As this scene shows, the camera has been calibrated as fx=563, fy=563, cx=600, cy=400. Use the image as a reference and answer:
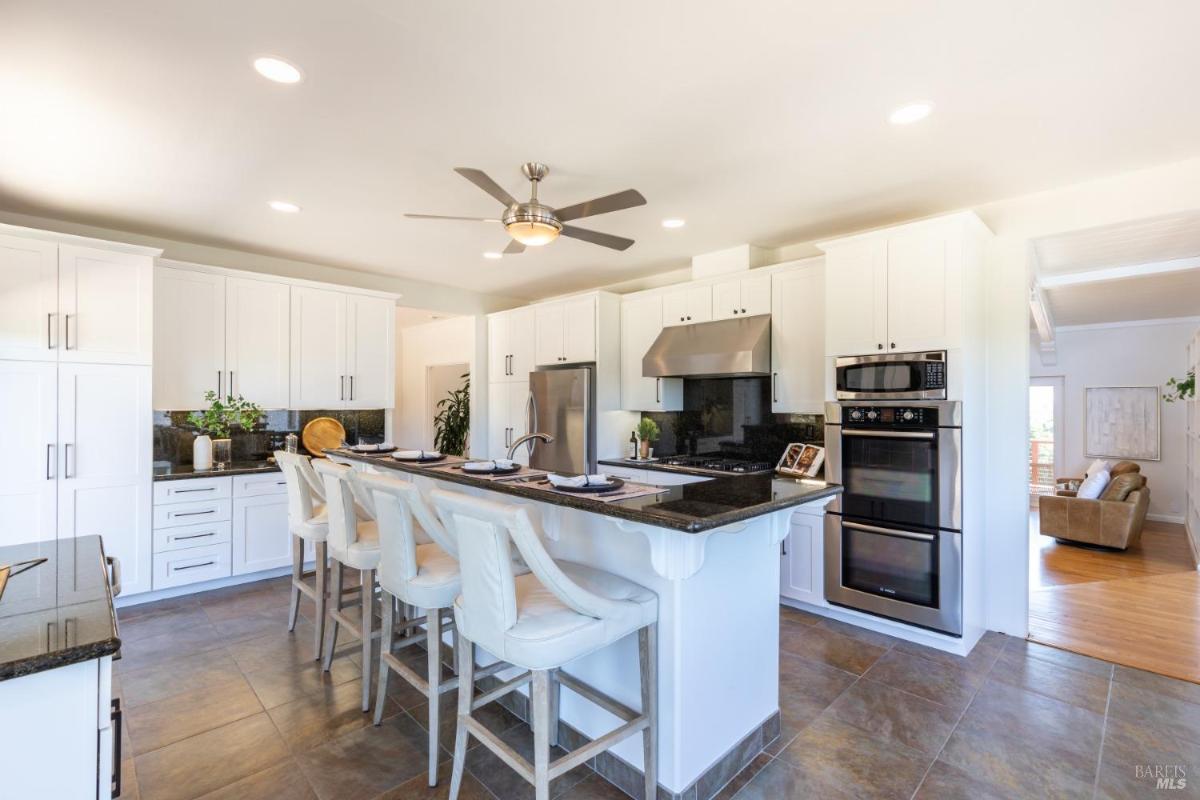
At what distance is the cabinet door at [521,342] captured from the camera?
18.5 ft

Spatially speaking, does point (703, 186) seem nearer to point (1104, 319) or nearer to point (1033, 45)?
point (1033, 45)

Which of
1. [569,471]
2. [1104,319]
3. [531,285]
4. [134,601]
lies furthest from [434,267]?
[1104,319]

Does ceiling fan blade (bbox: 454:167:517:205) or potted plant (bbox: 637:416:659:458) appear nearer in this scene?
ceiling fan blade (bbox: 454:167:517:205)

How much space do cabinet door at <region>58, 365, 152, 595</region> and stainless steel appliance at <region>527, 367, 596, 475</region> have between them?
2921 millimetres

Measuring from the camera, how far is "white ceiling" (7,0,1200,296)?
182 centimetres

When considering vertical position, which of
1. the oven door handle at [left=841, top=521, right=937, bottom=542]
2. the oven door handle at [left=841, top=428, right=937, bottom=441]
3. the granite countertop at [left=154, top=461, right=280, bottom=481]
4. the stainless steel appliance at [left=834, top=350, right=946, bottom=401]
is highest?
the stainless steel appliance at [left=834, top=350, right=946, bottom=401]

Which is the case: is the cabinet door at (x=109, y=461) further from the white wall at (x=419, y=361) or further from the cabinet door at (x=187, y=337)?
the white wall at (x=419, y=361)

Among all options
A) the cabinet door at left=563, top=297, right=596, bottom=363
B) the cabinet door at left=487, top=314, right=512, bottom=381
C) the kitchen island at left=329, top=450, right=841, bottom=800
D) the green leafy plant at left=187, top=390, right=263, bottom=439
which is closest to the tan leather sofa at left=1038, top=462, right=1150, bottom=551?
the cabinet door at left=563, top=297, right=596, bottom=363

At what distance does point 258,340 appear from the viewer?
177 inches

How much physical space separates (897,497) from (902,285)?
1228mm

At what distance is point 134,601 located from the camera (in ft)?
12.5

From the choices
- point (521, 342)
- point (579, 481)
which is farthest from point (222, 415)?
point (579, 481)

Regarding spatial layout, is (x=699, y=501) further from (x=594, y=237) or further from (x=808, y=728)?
(x=594, y=237)

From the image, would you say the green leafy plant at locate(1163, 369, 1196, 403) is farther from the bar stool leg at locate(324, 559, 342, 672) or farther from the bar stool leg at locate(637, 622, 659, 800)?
the bar stool leg at locate(324, 559, 342, 672)
